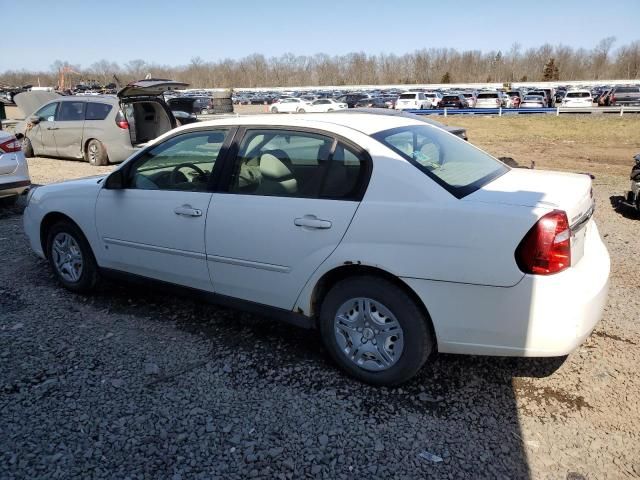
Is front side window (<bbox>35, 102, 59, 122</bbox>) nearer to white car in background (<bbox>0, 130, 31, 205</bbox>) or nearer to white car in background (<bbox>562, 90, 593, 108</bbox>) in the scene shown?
white car in background (<bbox>0, 130, 31, 205</bbox>)

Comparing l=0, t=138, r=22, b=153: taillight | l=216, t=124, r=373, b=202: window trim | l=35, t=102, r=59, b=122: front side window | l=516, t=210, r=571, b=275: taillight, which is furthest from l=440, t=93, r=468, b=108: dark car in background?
l=516, t=210, r=571, b=275: taillight

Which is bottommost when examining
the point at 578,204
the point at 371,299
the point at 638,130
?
the point at 638,130

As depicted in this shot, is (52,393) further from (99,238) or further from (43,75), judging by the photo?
(43,75)

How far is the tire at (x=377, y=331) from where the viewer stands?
2908 millimetres

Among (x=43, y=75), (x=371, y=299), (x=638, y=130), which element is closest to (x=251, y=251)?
(x=371, y=299)

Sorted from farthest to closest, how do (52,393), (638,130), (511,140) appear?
(638,130), (511,140), (52,393)

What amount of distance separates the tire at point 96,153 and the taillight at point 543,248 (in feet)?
35.8

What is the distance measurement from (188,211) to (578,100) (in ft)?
119

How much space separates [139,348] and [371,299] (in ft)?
5.88

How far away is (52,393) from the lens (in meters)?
3.15

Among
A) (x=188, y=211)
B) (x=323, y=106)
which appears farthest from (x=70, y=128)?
(x=323, y=106)

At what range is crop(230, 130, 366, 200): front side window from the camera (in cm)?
311

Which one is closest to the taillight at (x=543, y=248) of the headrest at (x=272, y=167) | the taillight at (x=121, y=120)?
the headrest at (x=272, y=167)

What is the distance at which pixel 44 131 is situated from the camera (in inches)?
491
